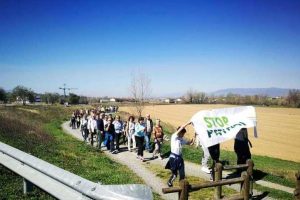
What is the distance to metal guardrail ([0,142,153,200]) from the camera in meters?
Result: 4.40

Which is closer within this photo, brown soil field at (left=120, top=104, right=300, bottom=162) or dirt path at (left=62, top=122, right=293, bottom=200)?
dirt path at (left=62, top=122, right=293, bottom=200)

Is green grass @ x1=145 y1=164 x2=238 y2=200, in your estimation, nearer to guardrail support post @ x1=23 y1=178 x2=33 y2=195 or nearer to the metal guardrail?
guardrail support post @ x1=23 y1=178 x2=33 y2=195

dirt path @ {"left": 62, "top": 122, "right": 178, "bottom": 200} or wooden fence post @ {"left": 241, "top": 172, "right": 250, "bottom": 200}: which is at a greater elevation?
wooden fence post @ {"left": 241, "top": 172, "right": 250, "bottom": 200}

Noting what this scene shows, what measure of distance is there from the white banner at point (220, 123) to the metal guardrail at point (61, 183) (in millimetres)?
5256

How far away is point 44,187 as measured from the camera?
636 cm

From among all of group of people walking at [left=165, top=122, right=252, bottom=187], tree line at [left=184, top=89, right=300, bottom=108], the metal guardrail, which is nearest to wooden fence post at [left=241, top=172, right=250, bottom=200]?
group of people walking at [left=165, top=122, right=252, bottom=187]

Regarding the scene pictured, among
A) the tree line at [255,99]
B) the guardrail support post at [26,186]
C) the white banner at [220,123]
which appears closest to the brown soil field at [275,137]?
the white banner at [220,123]

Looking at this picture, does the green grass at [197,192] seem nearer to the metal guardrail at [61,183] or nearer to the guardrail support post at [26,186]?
the guardrail support post at [26,186]

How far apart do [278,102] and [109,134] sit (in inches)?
4586

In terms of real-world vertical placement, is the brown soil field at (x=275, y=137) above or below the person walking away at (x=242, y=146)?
below

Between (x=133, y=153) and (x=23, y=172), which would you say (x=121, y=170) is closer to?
(x=133, y=153)

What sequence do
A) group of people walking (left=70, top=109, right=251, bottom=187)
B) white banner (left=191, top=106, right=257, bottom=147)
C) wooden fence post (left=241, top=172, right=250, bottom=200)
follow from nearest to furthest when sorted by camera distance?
1. wooden fence post (left=241, top=172, right=250, bottom=200)
2. white banner (left=191, top=106, right=257, bottom=147)
3. group of people walking (left=70, top=109, right=251, bottom=187)

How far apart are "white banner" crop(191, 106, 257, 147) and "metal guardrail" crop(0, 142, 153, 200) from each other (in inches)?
207

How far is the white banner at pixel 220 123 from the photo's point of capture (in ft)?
35.6
